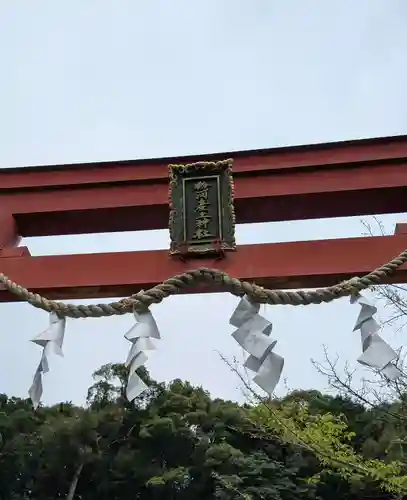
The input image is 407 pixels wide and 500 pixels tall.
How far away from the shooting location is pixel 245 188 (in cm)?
265

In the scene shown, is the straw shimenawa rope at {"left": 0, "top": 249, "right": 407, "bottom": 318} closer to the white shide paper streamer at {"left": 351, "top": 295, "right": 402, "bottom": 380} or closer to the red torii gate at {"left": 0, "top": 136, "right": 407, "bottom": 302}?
the white shide paper streamer at {"left": 351, "top": 295, "right": 402, "bottom": 380}

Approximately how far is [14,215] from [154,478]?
1104 centimetres

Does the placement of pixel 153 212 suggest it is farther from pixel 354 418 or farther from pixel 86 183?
pixel 354 418

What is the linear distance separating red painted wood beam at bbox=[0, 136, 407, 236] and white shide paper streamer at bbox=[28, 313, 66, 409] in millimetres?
684

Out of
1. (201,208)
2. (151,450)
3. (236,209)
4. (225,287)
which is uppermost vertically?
(151,450)

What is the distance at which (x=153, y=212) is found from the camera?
2742 millimetres

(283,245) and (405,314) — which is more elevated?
(405,314)

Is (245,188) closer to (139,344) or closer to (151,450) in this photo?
(139,344)

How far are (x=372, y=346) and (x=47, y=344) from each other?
1154mm

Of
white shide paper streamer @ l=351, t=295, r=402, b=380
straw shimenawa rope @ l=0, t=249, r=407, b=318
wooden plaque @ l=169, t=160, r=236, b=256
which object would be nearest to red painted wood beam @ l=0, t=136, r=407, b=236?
wooden plaque @ l=169, t=160, r=236, b=256

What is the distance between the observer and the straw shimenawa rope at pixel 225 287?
2.06 meters

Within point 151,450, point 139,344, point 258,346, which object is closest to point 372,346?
point 258,346

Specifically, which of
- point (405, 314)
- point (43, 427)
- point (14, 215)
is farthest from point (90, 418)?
point (14, 215)

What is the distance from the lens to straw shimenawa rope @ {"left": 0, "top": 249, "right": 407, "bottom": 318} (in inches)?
81.3
